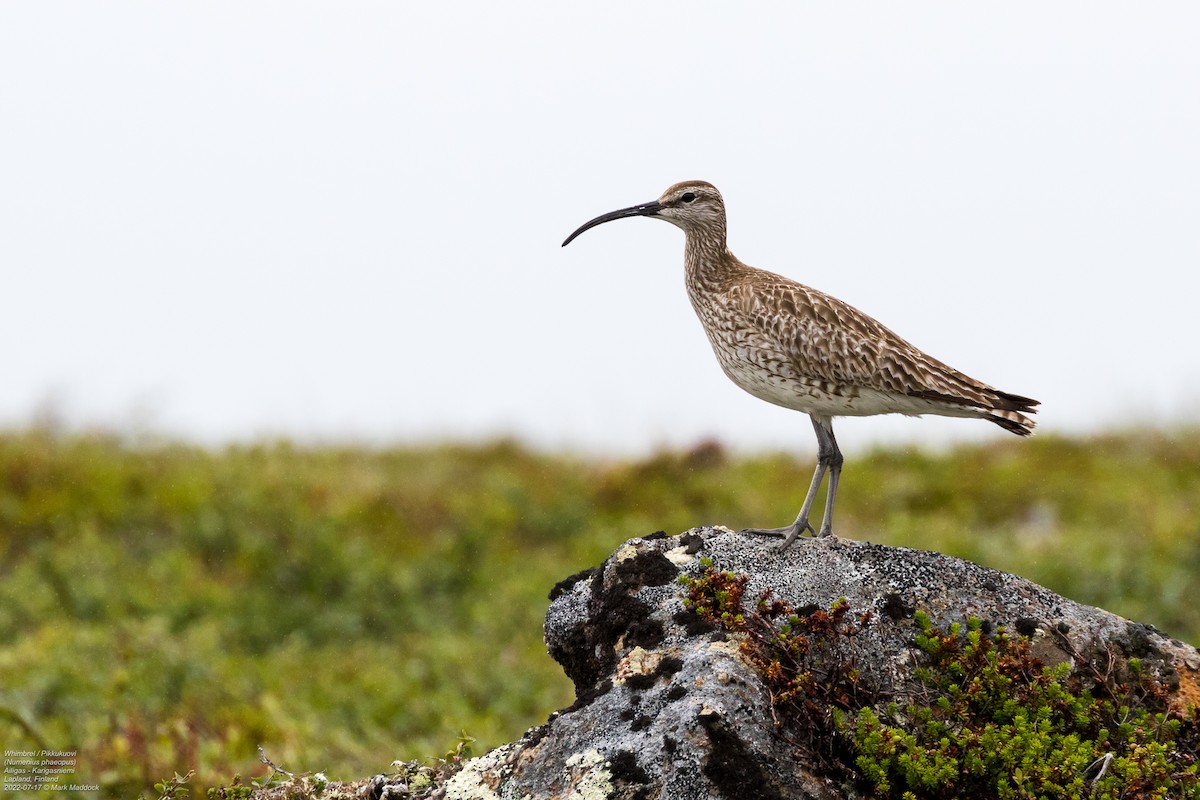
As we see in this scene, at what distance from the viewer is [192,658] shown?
33.6 feet

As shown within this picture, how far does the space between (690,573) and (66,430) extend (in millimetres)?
12468

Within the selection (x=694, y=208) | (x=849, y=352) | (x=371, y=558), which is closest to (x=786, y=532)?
(x=849, y=352)

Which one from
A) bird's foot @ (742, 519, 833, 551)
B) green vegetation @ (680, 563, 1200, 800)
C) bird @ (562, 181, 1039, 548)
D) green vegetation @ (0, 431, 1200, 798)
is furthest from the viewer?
green vegetation @ (0, 431, 1200, 798)

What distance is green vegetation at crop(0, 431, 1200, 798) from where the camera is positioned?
933 centimetres

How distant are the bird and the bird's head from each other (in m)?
0.63

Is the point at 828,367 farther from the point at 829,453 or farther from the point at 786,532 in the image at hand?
the point at 786,532

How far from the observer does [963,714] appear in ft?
15.5

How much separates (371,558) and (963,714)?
8.95 m

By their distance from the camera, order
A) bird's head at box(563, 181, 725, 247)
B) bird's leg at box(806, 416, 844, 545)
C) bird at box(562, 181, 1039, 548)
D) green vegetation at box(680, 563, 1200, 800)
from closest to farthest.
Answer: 1. green vegetation at box(680, 563, 1200, 800)
2. bird's leg at box(806, 416, 844, 545)
3. bird at box(562, 181, 1039, 548)
4. bird's head at box(563, 181, 725, 247)

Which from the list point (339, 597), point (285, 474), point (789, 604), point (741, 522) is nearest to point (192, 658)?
point (339, 597)

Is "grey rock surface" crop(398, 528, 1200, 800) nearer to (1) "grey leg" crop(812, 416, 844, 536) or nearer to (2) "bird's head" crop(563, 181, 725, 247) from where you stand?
(1) "grey leg" crop(812, 416, 844, 536)

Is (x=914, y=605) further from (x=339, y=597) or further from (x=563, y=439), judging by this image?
(x=563, y=439)

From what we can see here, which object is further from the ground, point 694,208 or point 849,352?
point 694,208

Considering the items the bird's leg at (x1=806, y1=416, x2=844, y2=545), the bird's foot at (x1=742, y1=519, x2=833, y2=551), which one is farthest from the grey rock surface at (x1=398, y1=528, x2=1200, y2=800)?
the bird's leg at (x1=806, y1=416, x2=844, y2=545)
